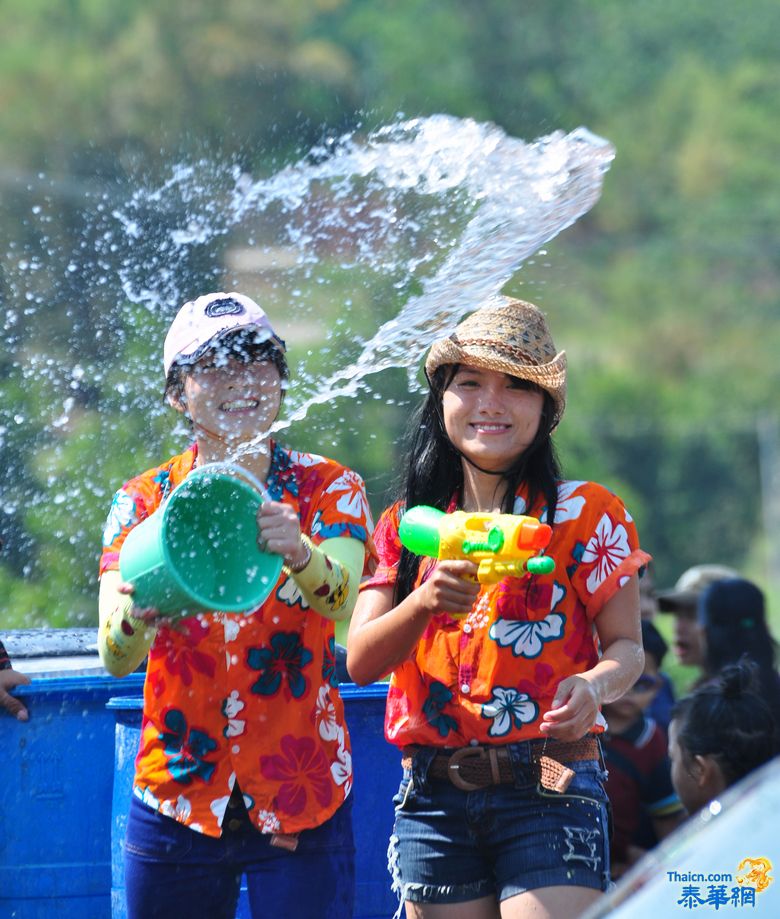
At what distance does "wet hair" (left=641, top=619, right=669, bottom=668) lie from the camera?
17.5ft

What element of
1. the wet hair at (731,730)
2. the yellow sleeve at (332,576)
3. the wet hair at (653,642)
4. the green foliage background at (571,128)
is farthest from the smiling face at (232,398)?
the green foliage background at (571,128)

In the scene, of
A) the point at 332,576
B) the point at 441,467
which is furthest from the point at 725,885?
the point at 441,467

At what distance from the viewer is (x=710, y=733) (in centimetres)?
392

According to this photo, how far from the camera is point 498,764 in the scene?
2.68 metres

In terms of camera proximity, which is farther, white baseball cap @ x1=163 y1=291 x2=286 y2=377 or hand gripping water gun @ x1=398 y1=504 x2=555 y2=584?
white baseball cap @ x1=163 y1=291 x2=286 y2=377

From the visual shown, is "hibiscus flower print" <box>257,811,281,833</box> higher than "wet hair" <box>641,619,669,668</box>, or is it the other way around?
"hibiscus flower print" <box>257,811,281,833</box>

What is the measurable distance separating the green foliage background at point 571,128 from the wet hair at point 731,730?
304 inches

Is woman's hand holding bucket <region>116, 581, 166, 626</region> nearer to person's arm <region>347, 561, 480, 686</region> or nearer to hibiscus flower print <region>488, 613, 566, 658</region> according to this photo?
person's arm <region>347, 561, 480, 686</region>

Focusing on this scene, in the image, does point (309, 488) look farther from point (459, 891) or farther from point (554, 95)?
point (554, 95)

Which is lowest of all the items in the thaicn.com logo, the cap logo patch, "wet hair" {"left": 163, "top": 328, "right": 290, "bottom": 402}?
the thaicn.com logo

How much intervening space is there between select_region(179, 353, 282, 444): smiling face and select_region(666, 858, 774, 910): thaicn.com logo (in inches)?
47.4

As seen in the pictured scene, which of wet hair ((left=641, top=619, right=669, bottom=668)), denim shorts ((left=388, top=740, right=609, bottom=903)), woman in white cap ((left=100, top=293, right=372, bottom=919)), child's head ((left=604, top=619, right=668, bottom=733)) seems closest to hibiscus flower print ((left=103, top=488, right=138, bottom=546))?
woman in white cap ((left=100, top=293, right=372, bottom=919))

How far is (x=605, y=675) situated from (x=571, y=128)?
2816cm

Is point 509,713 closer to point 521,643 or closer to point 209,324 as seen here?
point 521,643
